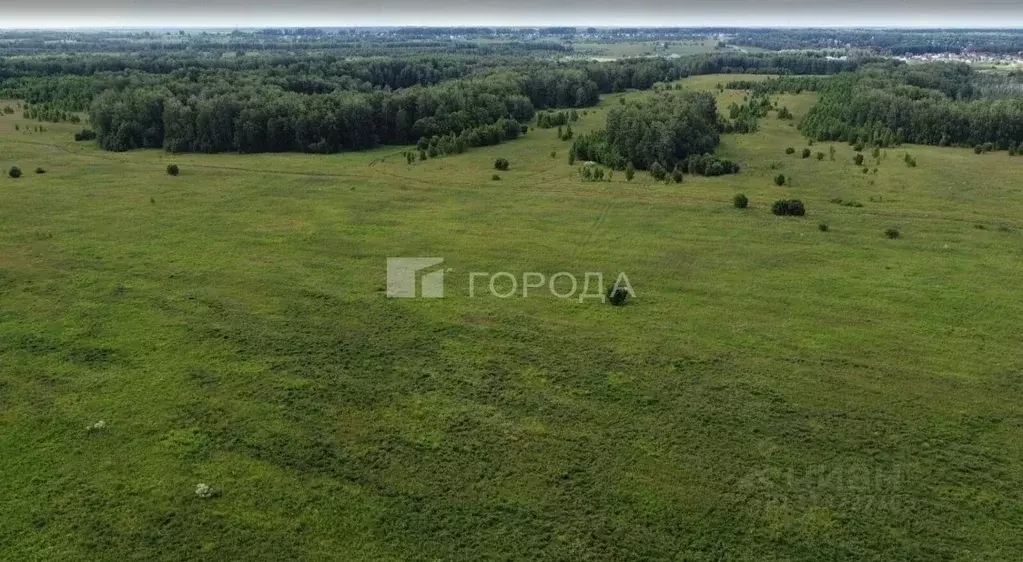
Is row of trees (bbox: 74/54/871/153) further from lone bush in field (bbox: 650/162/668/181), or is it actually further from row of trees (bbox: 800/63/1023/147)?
row of trees (bbox: 800/63/1023/147)

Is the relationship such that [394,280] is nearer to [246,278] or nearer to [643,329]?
[246,278]

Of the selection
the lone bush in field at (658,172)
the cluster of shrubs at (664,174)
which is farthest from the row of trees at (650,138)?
the lone bush in field at (658,172)

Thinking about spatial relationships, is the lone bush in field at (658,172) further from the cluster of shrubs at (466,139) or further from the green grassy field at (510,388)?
the cluster of shrubs at (466,139)

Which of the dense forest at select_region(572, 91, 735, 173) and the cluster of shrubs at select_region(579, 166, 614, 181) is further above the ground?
the dense forest at select_region(572, 91, 735, 173)

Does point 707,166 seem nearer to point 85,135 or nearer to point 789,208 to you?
point 789,208

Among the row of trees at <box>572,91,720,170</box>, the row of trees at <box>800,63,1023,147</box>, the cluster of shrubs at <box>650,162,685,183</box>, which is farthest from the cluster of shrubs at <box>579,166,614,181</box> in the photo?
the row of trees at <box>800,63,1023,147</box>

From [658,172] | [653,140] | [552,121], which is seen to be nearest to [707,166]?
[658,172]

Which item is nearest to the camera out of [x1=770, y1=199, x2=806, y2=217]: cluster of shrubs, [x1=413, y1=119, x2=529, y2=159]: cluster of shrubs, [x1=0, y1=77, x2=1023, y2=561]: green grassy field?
[x1=0, y1=77, x2=1023, y2=561]: green grassy field
